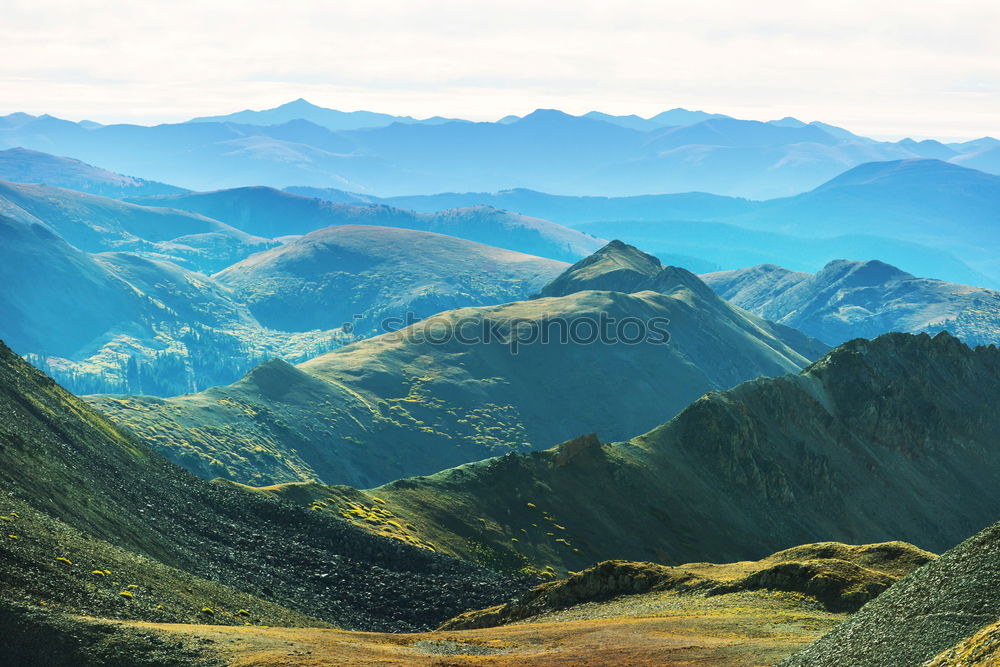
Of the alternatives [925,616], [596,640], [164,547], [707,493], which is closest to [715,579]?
[596,640]

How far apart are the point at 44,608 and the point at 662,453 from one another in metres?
123

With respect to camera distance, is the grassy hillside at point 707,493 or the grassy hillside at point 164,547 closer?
the grassy hillside at point 164,547

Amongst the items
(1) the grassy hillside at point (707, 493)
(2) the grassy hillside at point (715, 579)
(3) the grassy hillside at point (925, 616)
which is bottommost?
(1) the grassy hillside at point (707, 493)

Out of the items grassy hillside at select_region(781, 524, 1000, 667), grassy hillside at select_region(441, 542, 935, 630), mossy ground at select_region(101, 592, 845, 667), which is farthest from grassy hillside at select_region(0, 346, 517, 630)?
grassy hillside at select_region(781, 524, 1000, 667)

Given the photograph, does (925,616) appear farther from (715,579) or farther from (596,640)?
(715,579)

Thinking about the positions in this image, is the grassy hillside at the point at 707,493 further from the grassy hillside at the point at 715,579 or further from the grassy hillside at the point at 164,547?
the grassy hillside at the point at 715,579

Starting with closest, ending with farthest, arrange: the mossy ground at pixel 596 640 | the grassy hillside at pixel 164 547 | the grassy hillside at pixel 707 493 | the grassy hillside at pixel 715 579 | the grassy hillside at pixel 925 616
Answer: the grassy hillside at pixel 925 616
the mossy ground at pixel 596 640
the grassy hillside at pixel 164 547
the grassy hillside at pixel 715 579
the grassy hillside at pixel 707 493

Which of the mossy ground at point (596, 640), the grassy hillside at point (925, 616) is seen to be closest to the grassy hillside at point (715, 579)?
the mossy ground at point (596, 640)

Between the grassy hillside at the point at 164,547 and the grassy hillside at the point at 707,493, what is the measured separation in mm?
13984

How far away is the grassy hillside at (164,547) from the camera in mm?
62844

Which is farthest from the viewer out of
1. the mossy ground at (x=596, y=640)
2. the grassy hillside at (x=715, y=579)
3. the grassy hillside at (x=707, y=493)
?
the grassy hillside at (x=707, y=493)

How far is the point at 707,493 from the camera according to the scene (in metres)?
159

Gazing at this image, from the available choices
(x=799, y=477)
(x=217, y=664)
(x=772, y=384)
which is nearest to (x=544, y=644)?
(x=217, y=664)

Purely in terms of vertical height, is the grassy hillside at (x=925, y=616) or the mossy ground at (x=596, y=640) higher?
the grassy hillside at (x=925, y=616)
